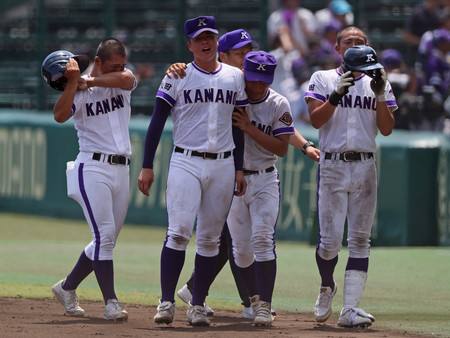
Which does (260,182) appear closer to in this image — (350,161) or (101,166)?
(350,161)

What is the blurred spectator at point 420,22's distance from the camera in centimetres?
1428

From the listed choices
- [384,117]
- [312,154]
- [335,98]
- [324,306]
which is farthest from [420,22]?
[324,306]

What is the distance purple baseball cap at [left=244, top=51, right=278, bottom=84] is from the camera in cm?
679

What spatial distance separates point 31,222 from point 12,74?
3.90 meters

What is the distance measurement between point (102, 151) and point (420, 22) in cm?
848

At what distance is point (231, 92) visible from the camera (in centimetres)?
675

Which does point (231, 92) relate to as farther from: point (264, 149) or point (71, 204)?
point (71, 204)

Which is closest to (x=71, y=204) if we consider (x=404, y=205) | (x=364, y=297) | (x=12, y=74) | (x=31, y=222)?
(x=31, y=222)

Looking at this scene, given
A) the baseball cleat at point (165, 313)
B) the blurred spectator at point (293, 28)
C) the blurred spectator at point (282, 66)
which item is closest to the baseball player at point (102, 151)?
the baseball cleat at point (165, 313)

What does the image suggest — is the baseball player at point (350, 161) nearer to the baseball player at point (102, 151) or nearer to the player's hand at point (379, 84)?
the player's hand at point (379, 84)

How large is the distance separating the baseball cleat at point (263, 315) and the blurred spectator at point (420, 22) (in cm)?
809

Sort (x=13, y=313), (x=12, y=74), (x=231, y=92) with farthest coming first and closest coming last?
(x=12, y=74) → (x=13, y=313) → (x=231, y=92)

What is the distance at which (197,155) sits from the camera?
6668 mm

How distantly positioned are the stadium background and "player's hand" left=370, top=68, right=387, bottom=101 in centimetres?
550
